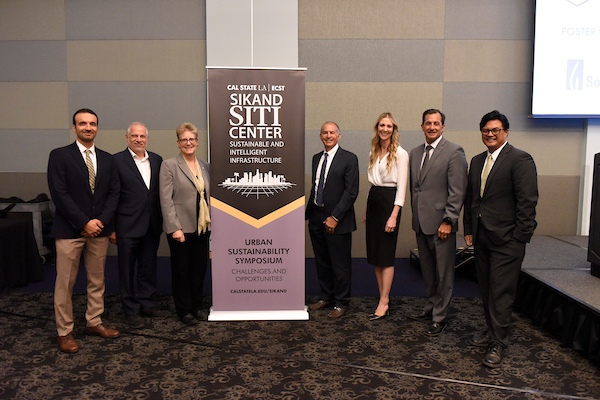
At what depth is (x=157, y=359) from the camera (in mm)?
2475

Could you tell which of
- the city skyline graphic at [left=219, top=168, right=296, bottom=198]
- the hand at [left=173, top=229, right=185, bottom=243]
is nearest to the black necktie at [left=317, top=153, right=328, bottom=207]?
the city skyline graphic at [left=219, top=168, right=296, bottom=198]

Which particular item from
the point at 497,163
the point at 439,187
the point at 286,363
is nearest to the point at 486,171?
the point at 497,163

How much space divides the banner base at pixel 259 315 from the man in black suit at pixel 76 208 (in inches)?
31.3

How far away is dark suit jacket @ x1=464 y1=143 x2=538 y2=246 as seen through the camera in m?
2.33

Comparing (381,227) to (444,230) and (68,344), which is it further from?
(68,344)

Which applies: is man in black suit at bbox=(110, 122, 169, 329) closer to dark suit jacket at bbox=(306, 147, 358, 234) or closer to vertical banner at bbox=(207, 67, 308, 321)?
vertical banner at bbox=(207, 67, 308, 321)

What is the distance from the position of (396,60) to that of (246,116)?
2.81 metres

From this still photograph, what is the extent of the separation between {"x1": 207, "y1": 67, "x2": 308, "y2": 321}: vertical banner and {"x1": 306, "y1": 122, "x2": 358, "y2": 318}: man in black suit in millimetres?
192

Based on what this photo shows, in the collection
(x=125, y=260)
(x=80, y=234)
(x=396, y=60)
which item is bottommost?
(x=125, y=260)

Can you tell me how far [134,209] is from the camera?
296 centimetres

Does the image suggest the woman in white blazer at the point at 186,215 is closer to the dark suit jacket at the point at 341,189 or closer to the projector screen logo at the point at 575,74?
the dark suit jacket at the point at 341,189

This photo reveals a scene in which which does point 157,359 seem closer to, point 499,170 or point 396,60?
point 499,170

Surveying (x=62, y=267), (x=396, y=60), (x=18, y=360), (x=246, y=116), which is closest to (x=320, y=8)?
(x=396, y=60)

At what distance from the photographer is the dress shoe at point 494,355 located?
2.40m
